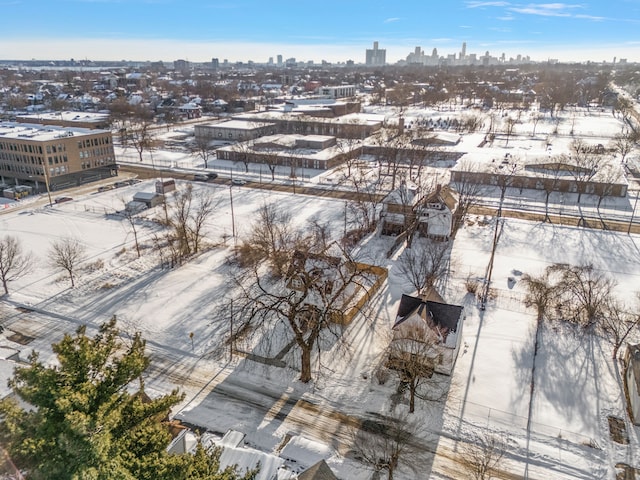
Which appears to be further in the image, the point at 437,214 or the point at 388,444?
the point at 437,214

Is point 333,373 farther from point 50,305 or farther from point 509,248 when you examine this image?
point 509,248

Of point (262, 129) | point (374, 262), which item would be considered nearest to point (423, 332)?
point (374, 262)

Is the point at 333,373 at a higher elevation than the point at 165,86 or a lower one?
lower

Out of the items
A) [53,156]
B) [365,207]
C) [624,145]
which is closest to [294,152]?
[365,207]

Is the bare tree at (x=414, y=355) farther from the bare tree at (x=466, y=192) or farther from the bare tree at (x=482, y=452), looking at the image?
the bare tree at (x=466, y=192)

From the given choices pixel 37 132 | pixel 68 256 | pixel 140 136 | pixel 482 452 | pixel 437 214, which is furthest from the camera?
pixel 140 136

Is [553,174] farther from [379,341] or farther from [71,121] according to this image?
[71,121]

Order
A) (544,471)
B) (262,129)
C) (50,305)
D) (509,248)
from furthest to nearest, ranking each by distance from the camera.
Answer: (262,129)
(509,248)
(50,305)
(544,471)

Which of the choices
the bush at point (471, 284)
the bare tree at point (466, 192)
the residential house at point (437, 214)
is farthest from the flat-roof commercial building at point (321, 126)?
the bush at point (471, 284)
